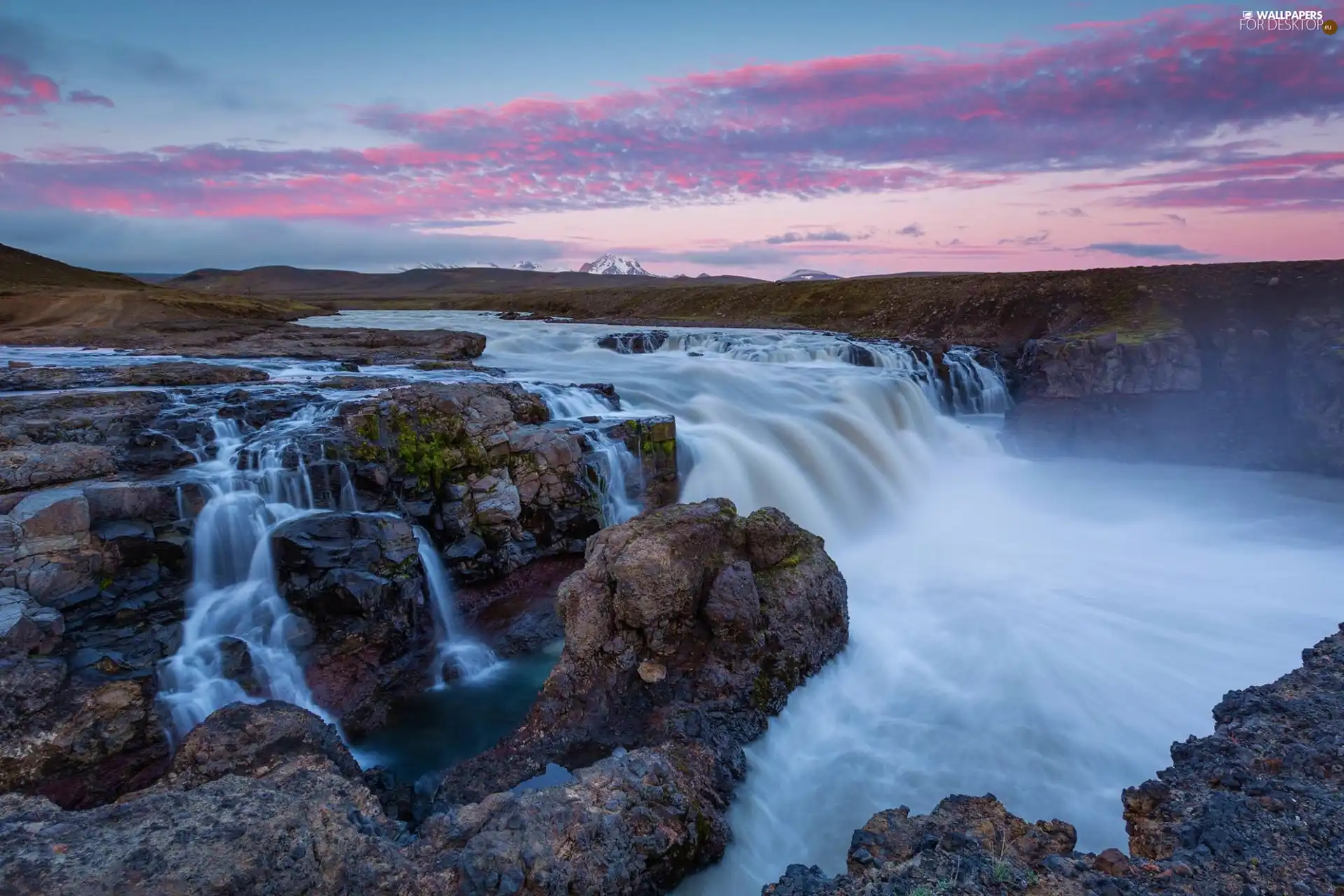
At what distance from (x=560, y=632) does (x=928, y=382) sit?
19.4 m

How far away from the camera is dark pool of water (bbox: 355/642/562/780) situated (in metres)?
8.73

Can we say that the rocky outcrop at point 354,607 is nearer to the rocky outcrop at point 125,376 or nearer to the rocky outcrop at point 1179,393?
the rocky outcrop at point 125,376

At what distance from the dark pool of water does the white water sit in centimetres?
354

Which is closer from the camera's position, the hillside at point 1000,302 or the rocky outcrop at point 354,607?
the rocky outcrop at point 354,607

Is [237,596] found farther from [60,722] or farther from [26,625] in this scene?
[60,722]

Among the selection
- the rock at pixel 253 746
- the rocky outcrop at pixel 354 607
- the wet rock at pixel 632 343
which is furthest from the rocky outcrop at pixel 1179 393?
the rock at pixel 253 746

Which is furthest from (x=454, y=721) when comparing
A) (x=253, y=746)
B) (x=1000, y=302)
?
(x=1000, y=302)

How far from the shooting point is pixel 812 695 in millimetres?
9227

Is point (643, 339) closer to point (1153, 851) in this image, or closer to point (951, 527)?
point (951, 527)

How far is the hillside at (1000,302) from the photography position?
2697 centimetres

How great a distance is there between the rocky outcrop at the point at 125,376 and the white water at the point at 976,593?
845cm

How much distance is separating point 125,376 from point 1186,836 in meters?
20.0

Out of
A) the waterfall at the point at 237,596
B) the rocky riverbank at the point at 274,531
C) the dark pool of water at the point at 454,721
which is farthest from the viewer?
the dark pool of water at the point at 454,721

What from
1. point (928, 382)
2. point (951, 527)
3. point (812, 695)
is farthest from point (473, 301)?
point (812, 695)
